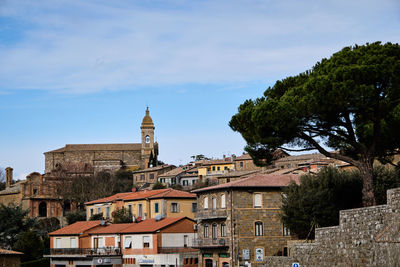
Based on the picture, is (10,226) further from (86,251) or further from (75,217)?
(86,251)

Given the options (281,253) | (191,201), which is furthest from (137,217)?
(281,253)

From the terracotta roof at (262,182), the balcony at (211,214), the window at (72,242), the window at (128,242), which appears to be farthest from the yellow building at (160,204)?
the terracotta roof at (262,182)

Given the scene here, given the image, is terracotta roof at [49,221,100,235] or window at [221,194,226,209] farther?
terracotta roof at [49,221,100,235]

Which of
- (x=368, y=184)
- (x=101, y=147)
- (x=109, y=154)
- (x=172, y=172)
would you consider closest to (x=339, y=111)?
(x=368, y=184)

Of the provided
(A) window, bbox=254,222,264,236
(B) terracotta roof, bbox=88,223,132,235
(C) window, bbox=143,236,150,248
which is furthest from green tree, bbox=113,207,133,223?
(A) window, bbox=254,222,264,236

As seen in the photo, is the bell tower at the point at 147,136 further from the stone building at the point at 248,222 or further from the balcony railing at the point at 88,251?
the stone building at the point at 248,222

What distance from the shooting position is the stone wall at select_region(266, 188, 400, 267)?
71.1 feet

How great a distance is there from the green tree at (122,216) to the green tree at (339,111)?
1332 inches

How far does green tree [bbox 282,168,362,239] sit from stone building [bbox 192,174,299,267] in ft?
17.8

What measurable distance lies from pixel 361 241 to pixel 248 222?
23.0 metres

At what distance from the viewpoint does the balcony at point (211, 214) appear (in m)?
47.9

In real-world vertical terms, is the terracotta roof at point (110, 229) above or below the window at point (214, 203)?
below

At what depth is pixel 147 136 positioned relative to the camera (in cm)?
16962

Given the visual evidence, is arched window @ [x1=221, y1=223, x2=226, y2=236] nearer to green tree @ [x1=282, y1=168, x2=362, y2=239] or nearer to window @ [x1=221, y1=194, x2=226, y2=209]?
window @ [x1=221, y1=194, x2=226, y2=209]
